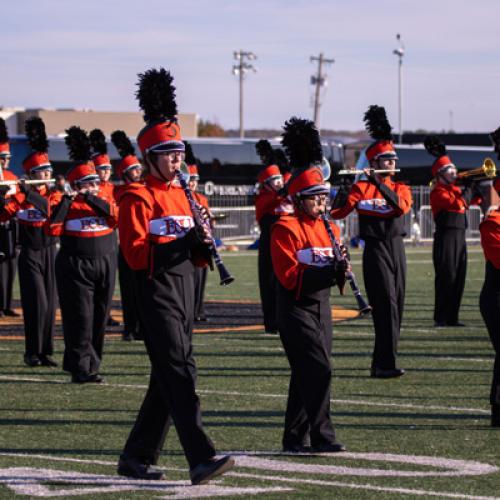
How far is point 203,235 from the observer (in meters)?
7.14

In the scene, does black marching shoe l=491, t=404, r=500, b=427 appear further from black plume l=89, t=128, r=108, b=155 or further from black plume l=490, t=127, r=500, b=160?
black plume l=89, t=128, r=108, b=155

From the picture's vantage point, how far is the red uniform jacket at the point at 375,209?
11445 millimetres

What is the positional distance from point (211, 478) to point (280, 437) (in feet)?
5.71

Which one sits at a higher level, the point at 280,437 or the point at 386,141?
the point at 386,141

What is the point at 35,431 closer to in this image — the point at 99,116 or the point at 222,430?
the point at 222,430

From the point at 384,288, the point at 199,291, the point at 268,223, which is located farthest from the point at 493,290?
the point at 199,291

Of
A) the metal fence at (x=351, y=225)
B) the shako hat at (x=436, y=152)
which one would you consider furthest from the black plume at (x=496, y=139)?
the metal fence at (x=351, y=225)

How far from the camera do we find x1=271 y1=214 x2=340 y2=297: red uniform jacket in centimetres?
785

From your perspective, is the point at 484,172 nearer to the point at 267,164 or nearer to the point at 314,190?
the point at 267,164

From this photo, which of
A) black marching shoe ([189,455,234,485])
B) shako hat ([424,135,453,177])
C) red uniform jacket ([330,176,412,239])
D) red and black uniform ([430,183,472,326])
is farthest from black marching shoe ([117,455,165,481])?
shako hat ([424,135,453,177])

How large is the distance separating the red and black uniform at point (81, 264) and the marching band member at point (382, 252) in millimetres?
1906

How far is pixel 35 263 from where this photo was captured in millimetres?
12617

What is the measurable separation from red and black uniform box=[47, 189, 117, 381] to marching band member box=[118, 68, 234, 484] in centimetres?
386

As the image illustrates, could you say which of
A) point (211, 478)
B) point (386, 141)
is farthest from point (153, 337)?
point (386, 141)
